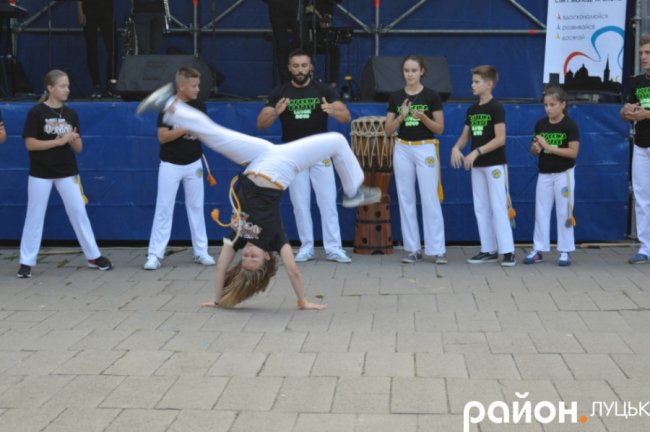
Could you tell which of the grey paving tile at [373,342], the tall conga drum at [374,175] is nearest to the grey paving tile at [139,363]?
the grey paving tile at [373,342]

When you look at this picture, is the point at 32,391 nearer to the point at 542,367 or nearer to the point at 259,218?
the point at 259,218

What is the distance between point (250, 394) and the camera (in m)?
5.77

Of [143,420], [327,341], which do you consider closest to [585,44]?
[327,341]

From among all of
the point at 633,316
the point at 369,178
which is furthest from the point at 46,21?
the point at 633,316

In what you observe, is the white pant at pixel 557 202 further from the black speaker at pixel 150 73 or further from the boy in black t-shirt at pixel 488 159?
the black speaker at pixel 150 73

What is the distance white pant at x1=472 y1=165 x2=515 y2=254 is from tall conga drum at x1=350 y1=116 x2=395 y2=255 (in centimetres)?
100

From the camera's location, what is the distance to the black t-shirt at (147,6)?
12.2 m

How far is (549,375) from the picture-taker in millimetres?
6070

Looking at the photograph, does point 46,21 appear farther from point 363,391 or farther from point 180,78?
point 363,391

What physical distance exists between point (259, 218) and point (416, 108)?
2829 mm

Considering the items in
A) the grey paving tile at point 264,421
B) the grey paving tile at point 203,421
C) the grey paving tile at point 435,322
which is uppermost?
the grey paving tile at point 264,421

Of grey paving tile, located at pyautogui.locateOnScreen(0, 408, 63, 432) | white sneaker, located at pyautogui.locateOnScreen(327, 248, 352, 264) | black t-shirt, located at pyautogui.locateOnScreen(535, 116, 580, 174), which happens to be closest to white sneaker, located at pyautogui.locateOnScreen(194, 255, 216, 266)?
white sneaker, located at pyautogui.locateOnScreen(327, 248, 352, 264)

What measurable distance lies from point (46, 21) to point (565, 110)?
696cm

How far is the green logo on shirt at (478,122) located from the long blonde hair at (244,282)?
2972 millimetres
